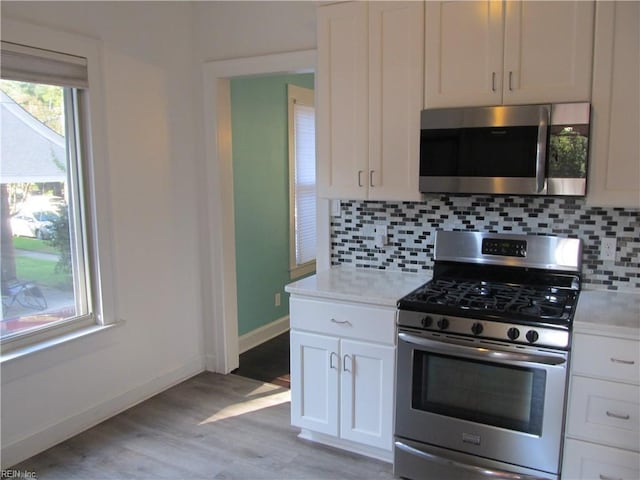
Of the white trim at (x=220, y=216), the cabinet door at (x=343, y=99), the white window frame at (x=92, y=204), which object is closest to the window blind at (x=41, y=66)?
the white window frame at (x=92, y=204)

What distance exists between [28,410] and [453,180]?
242cm

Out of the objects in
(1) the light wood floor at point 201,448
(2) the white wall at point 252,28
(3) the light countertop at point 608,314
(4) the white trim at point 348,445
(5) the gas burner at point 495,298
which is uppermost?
(2) the white wall at point 252,28

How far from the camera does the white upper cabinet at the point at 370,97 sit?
2654mm

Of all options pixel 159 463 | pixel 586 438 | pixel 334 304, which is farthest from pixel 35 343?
pixel 586 438

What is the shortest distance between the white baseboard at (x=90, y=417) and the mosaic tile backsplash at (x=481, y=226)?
1.38m

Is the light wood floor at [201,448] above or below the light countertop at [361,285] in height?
below

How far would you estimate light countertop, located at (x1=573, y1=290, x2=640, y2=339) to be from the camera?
2.10 m

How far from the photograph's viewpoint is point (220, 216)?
12.2 feet

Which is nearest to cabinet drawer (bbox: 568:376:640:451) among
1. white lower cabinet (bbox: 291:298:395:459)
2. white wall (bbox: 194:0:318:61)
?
white lower cabinet (bbox: 291:298:395:459)

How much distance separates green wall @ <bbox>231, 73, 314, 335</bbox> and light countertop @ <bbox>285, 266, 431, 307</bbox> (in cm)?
131

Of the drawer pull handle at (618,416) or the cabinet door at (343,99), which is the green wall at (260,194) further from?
the drawer pull handle at (618,416)

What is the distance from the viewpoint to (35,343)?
284cm

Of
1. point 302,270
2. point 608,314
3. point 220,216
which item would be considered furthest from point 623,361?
point 302,270

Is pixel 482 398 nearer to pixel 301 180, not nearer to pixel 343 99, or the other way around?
pixel 343 99
